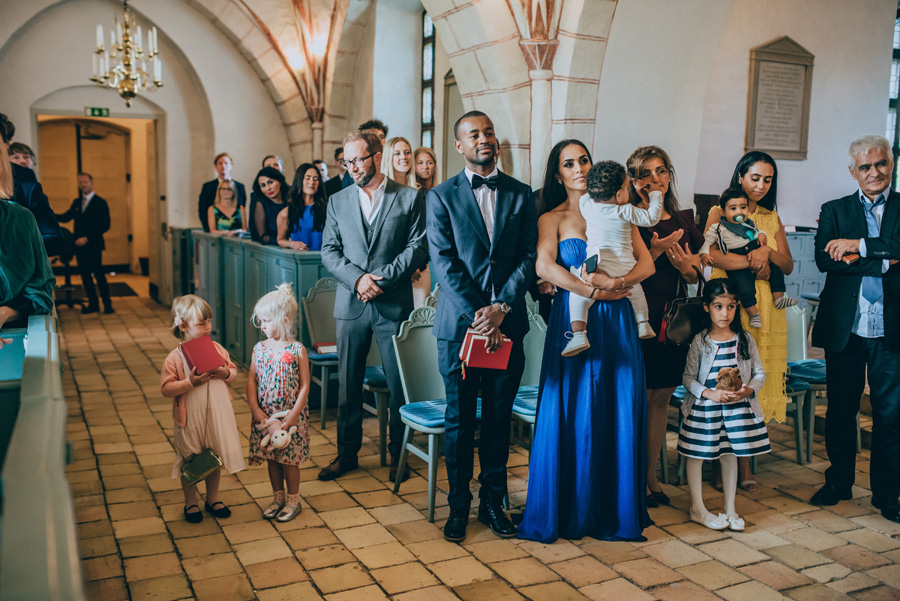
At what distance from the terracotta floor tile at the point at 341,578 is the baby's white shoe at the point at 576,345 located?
3.90 ft

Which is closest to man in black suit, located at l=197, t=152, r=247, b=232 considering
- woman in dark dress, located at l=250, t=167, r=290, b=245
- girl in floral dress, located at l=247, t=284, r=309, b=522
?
woman in dark dress, located at l=250, t=167, r=290, b=245

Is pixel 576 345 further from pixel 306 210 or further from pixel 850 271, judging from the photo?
pixel 306 210

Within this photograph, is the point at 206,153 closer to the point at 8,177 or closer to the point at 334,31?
the point at 334,31

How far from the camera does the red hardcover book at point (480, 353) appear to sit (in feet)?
10.5

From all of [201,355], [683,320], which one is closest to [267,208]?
[201,355]

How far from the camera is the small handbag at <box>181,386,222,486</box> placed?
11.1 ft

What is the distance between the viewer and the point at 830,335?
3822 millimetres

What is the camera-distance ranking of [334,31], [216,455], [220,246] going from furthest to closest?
[334,31] → [220,246] → [216,455]

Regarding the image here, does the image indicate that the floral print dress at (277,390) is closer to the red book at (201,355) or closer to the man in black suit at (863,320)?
the red book at (201,355)

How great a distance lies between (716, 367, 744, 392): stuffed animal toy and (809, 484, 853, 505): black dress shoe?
32.4 inches

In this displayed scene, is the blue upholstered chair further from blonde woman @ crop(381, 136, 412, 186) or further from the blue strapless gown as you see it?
the blue strapless gown

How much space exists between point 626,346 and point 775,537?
1.09 meters

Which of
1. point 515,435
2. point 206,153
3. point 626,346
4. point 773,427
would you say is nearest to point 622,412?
point 626,346

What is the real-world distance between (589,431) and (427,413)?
78 centimetres
